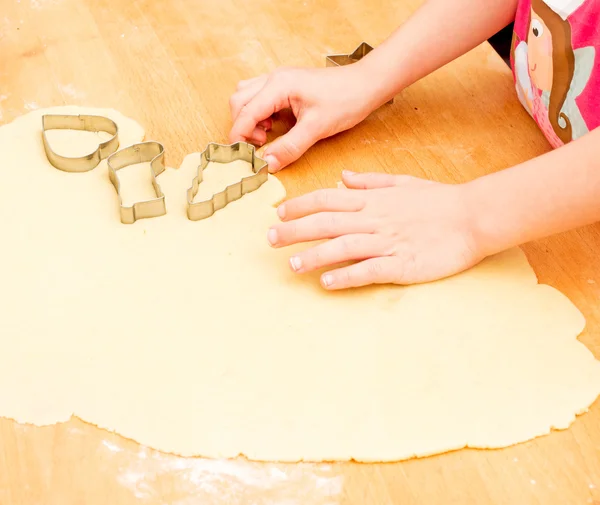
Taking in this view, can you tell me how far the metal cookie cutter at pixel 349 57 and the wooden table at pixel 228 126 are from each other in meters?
0.03

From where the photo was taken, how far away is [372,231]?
98 centimetres

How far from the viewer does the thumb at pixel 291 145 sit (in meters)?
1.12

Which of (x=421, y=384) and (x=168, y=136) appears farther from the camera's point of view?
(x=168, y=136)

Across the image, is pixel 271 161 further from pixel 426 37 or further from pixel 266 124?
pixel 426 37

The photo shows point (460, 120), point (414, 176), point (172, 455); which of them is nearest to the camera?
point (172, 455)

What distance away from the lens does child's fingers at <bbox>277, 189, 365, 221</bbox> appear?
0.99m

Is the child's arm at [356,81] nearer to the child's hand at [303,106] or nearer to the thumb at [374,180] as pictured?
the child's hand at [303,106]

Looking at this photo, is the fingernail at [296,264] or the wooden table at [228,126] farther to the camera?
the fingernail at [296,264]

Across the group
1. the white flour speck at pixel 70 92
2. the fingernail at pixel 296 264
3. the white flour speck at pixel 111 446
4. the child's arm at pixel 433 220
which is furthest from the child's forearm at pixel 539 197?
the white flour speck at pixel 70 92

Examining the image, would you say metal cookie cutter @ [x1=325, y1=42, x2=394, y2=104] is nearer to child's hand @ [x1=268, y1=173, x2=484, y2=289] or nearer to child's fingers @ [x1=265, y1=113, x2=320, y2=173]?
child's fingers @ [x1=265, y1=113, x2=320, y2=173]

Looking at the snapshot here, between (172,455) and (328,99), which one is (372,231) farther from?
(172,455)

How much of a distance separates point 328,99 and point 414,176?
18 cm

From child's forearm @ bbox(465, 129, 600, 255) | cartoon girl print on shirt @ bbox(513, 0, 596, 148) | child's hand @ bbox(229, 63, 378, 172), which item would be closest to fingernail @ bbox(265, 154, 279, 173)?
child's hand @ bbox(229, 63, 378, 172)

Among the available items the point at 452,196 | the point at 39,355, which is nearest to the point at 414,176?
the point at 452,196
